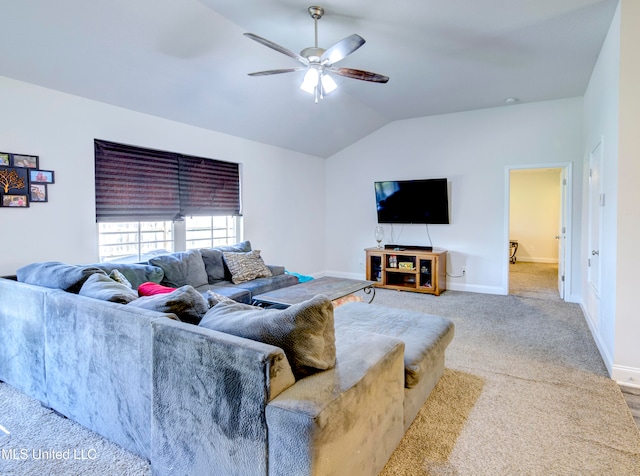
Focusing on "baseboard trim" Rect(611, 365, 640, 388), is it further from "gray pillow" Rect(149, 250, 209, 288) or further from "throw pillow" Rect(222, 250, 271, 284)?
"gray pillow" Rect(149, 250, 209, 288)

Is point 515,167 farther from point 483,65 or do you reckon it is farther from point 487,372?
point 487,372

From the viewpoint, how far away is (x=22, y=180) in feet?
9.96

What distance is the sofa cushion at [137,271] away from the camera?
3.25 m

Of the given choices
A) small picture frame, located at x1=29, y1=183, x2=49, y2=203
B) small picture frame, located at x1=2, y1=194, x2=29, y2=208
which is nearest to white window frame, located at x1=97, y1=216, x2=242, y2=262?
small picture frame, located at x1=29, y1=183, x2=49, y2=203

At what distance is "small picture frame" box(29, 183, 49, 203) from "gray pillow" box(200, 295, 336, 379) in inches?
108

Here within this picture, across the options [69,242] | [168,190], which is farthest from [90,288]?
[168,190]

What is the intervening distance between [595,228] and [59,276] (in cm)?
468

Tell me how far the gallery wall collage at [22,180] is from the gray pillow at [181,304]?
2003mm

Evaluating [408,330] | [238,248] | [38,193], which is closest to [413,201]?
[238,248]

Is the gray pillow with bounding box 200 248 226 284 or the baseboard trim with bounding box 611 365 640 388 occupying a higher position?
the gray pillow with bounding box 200 248 226 284

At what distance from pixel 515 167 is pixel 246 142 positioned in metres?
4.00

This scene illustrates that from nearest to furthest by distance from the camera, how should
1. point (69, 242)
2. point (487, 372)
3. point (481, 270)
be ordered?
1. point (487, 372)
2. point (69, 242)
3. point (481, 270)

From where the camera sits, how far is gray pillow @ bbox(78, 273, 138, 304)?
196 cm

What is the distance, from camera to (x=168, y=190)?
4297 millimetres
